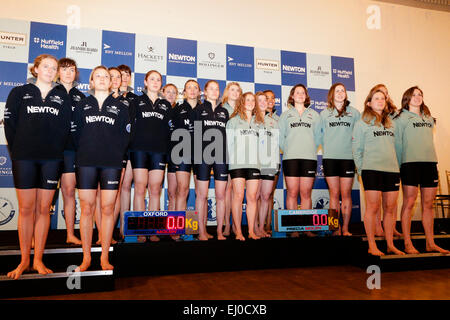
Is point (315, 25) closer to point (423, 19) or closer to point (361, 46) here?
point (361, 46)

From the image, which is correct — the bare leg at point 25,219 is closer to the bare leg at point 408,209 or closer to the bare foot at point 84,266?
the bare foot at point 84,266

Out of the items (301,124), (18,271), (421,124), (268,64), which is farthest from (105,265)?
(268,64)

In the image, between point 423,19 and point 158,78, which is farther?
point 423,19

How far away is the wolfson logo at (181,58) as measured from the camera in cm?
469

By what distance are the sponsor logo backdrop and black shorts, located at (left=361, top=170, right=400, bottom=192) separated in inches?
79.3

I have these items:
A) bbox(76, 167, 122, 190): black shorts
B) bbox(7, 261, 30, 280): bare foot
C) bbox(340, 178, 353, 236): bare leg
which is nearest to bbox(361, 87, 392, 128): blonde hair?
bbox(340, 178, 353, 236): bare leg

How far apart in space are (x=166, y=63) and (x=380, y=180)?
3.35 metres

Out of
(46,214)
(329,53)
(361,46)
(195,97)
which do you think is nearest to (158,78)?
(195,97)

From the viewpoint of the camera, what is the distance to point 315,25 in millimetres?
5383

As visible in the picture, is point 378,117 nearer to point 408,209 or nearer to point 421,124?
point 421,124

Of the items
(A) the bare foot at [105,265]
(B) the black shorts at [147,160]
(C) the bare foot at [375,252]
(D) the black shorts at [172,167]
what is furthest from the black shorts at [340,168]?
(A) the bare foot at [105,265]

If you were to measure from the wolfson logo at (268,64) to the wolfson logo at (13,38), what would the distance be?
11.0 ft

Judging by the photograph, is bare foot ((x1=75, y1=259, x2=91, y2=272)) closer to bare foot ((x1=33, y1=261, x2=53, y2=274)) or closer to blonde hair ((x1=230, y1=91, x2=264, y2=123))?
bare foot ((x1=33, y1=261, x2=53, y2=274))
